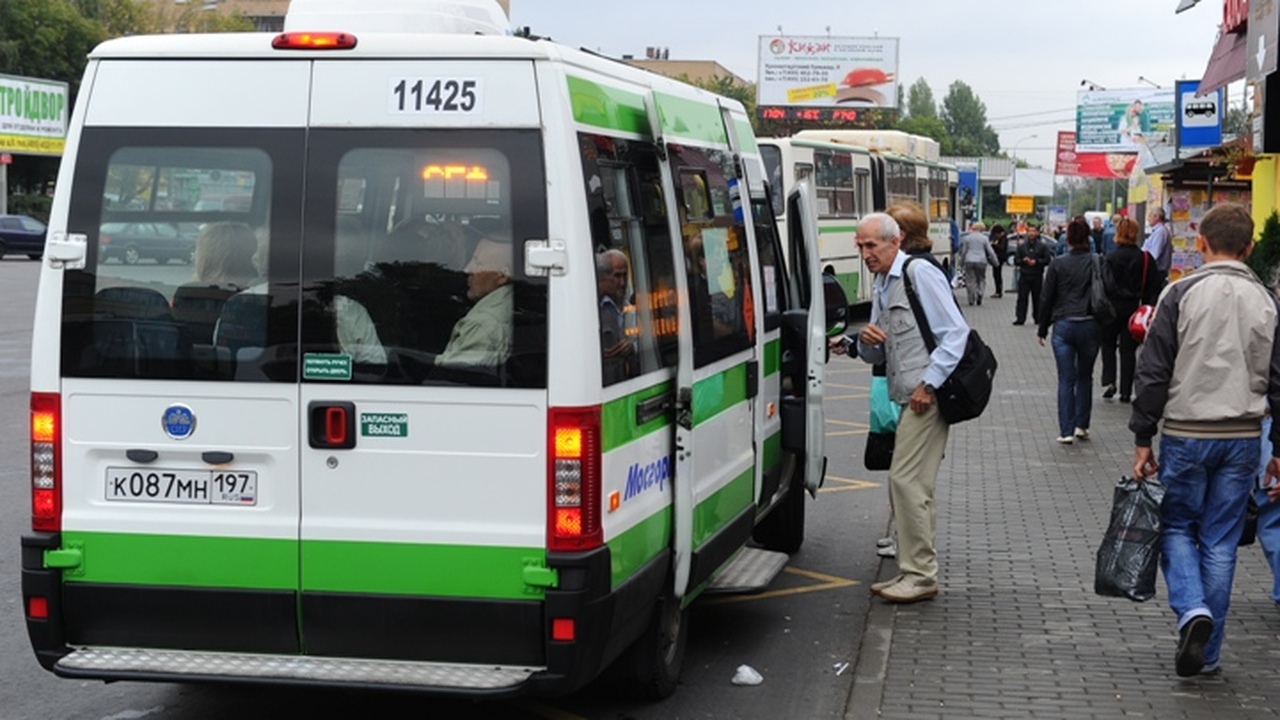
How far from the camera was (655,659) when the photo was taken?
21.1ft

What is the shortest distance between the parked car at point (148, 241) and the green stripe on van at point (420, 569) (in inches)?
40.5

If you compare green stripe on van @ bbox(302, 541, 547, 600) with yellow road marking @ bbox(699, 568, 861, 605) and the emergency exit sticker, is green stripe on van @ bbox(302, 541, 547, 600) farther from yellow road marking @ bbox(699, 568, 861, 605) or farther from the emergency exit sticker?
yellow road marking @ bbox(699, 568, 861, 605)

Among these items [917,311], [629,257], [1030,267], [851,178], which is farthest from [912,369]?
[851,178]

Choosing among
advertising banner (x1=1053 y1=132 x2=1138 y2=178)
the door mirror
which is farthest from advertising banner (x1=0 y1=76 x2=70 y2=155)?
the door mirror

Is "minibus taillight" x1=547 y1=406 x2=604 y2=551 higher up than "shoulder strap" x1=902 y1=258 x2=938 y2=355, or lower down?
lower down

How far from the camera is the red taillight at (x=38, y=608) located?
5.57 m

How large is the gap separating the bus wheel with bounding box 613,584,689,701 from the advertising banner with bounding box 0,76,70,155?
59.9 meters

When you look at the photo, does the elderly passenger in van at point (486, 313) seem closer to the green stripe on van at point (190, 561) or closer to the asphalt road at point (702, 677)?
the green stripe on van at point (190, 561)

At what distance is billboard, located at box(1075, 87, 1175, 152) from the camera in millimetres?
56656

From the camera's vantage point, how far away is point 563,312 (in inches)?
209

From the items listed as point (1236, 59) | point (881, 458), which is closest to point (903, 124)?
point (1236, 59)

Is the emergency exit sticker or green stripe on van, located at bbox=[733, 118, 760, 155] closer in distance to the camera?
the emergency exit sticker

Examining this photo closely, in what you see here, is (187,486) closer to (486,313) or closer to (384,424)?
(384,424)

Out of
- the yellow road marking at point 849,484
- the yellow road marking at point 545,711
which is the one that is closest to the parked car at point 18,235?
the yellow road marking at point 849,484
